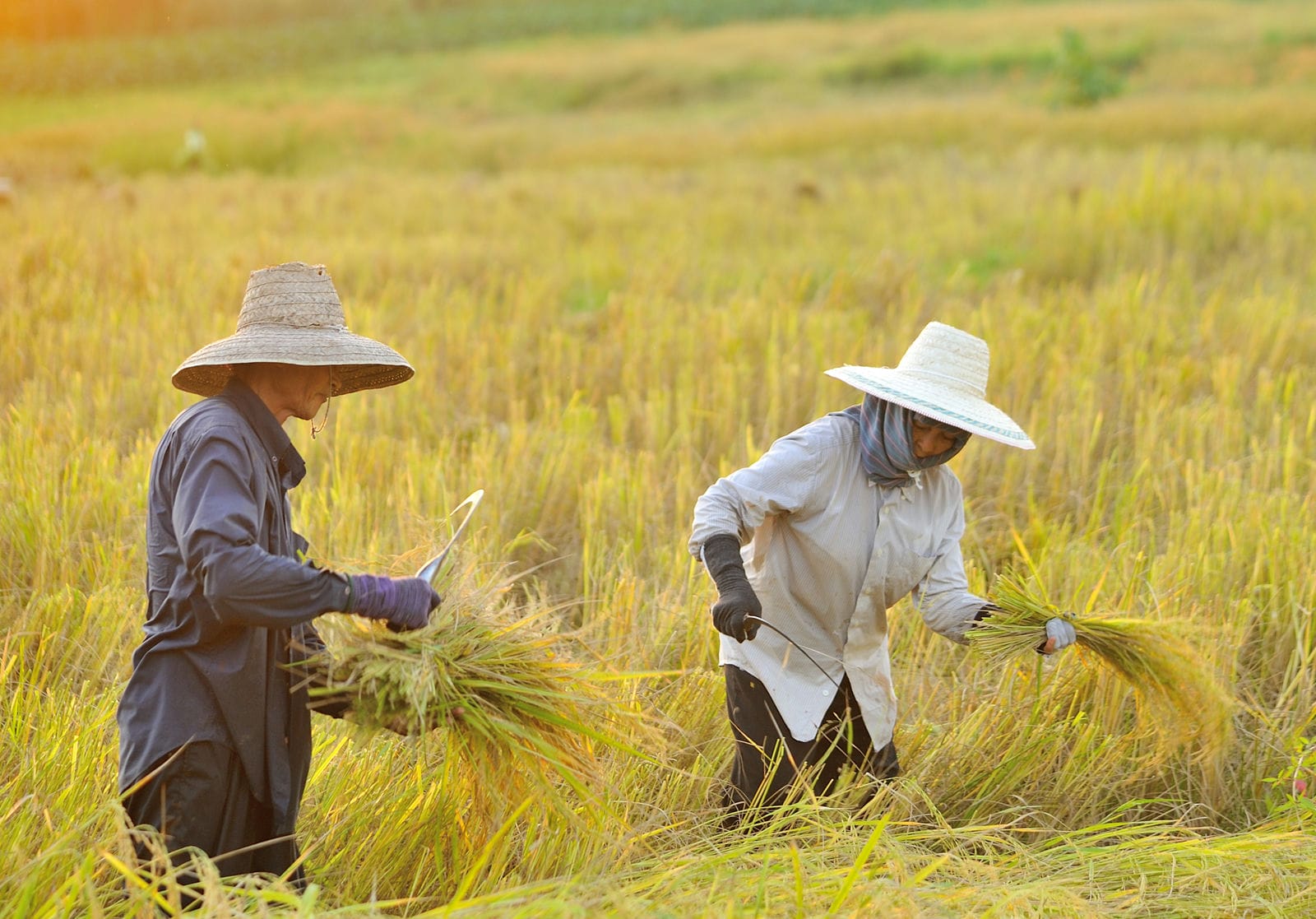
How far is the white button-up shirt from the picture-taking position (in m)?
2.68

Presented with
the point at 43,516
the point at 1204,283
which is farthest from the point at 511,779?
the point at 1204,283

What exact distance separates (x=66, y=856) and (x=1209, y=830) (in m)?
2.50

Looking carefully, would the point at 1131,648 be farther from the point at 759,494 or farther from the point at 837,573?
the point at 759,494

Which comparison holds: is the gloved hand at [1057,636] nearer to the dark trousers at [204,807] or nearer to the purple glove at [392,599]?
the purple glove at [392,599]

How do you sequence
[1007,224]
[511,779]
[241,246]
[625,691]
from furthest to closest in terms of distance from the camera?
[1007,224] < [241,246] < [625,691] < [511,779]

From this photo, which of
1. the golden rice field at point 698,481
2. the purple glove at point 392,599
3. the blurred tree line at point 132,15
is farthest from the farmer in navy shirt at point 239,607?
the blurred tree line at point 132,15

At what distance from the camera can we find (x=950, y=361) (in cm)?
271

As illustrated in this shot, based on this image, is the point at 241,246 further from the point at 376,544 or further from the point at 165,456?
the point at 165,456

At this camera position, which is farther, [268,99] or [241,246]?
[268,99]

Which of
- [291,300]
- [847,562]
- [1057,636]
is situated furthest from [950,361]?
[291,300]

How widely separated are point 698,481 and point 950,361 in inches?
72.4

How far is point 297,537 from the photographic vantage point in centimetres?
235

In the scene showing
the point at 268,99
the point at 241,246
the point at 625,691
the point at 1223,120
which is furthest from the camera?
the point at 268,99

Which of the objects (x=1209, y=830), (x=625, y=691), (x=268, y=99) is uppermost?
(x=268, y=99)
